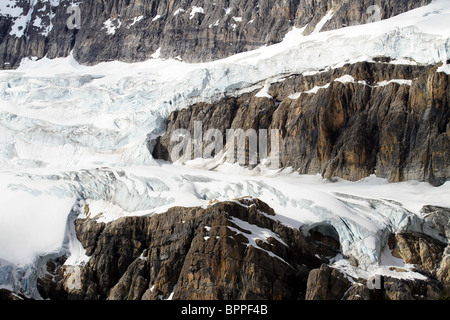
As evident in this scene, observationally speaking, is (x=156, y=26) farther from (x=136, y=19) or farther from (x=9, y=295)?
(x=9, y=295)

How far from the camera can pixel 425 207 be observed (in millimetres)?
61250

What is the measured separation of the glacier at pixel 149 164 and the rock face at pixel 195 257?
6.16 feet

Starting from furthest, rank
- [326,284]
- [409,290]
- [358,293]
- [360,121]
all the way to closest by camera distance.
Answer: [360,121] < [409,290] < [326,284] < [358,293]

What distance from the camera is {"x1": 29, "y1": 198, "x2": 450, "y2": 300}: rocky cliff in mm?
50781

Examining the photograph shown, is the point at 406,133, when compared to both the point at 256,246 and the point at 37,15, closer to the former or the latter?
the point at 256,246

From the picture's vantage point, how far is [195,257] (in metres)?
53.3

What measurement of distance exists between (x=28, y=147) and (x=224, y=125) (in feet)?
90.7

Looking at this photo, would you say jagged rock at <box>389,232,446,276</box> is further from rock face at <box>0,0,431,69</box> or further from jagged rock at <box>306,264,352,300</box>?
rock face at <box>0,0,431,69</box>

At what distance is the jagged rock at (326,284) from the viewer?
164 ft

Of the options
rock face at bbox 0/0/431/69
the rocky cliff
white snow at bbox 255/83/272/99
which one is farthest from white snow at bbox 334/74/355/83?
rock face at bbox 0/0/431/69

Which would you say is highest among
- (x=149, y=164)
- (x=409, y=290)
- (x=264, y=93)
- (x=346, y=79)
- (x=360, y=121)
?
(x=346, y=79)

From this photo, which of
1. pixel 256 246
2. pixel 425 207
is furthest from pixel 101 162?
pixel 425 207

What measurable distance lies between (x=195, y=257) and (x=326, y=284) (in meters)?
11.0

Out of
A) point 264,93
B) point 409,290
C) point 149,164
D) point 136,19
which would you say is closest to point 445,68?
point 264,93
